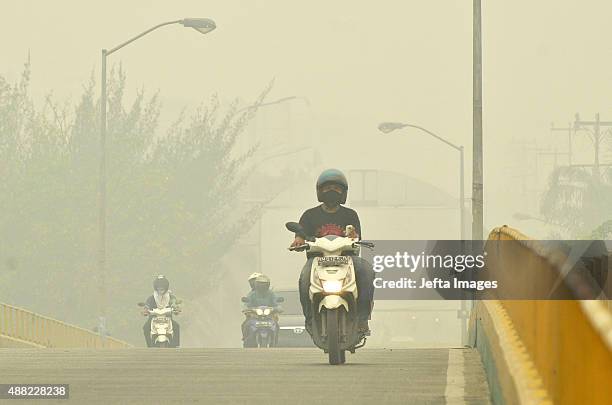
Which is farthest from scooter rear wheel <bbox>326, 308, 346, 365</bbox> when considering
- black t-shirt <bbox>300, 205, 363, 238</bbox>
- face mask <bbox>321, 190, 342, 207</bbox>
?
face mask <bbox>321, 190, 342, 207</bbox>

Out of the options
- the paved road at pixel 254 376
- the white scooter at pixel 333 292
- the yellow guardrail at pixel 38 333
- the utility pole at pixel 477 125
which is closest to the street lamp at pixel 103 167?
the yellow guardrail at pixel 38 333

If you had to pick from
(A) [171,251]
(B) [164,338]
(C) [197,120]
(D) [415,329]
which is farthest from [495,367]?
(D) [415,329]

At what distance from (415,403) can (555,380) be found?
6159mm

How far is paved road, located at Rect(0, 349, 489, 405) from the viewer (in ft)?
42.9

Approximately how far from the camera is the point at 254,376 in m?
15.2

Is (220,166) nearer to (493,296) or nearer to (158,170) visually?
(158,170)

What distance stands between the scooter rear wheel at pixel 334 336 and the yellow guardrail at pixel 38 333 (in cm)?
1594

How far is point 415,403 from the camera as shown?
496 inches

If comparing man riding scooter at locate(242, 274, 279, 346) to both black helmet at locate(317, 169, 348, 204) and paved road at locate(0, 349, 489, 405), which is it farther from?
black helmet at locate(317, 169, 348, 204)

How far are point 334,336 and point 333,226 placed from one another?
1.06 meters

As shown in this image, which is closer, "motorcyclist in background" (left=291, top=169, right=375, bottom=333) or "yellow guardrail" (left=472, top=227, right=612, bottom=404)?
"yellow guardrail" (left=472, top=227, right=612, bottom=404)

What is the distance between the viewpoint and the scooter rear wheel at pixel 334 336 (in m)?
16.6

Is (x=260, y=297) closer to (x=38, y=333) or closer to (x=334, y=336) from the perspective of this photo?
(x=38, y=333)

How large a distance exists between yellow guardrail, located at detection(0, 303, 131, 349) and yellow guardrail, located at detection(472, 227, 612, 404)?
2226 cm
